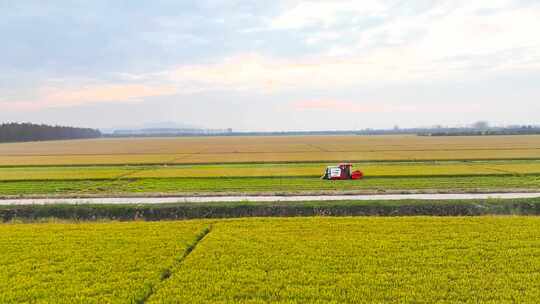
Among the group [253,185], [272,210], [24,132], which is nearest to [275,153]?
[253,185]

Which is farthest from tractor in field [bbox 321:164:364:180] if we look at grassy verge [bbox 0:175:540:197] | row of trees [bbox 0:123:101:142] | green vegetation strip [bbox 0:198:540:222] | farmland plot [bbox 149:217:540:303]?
row of trees [bbox 0:123:101:142]

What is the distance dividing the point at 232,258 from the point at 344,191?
14410 millimetres

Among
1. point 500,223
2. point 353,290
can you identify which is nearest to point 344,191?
point 500,223

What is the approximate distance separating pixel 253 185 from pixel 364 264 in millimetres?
16943

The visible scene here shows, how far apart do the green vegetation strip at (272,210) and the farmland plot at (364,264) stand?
4.21 meters

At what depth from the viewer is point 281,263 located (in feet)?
30.9

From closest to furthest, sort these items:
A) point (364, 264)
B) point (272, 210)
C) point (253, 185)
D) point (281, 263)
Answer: point (364, 264) → point (281, 263) → point (272, 210) → point (253, 185)

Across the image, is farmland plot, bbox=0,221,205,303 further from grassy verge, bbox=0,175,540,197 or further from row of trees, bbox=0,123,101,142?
row of trees, bbox=0,123,101,142

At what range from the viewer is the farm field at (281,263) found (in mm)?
7652

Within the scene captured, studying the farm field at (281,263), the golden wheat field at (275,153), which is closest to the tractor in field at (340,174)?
the farm field at (281,263)

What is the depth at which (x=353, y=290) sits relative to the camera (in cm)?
773

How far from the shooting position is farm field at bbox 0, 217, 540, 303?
25.1ft

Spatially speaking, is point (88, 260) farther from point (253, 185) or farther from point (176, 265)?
point (253, 185)

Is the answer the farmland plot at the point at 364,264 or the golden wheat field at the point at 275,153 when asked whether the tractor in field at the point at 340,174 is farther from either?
the golden wheat field at the point at 275,153
